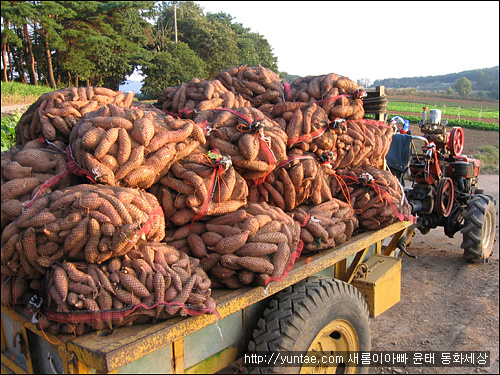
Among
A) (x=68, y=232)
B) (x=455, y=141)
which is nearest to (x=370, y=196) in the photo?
(x=68, y=232)

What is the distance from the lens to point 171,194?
288cm

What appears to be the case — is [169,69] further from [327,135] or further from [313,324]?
[313,324]

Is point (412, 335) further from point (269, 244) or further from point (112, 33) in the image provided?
point (112, 33)

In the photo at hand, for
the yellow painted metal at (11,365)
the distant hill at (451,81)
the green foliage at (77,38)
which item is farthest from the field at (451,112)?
the distant hill at (451,81)

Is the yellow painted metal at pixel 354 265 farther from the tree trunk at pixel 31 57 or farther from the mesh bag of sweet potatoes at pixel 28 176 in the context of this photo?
the tree trunk at pixel 31 57

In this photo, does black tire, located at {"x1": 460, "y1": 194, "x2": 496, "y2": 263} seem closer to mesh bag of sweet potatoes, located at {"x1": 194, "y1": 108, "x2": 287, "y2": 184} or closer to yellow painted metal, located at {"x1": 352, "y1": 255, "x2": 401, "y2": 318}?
yellow painted metal, located at {"x1": 352, "y1": 255, "x2": 401, "y2": 318}

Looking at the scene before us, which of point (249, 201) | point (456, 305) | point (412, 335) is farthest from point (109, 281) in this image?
point (456, 305)

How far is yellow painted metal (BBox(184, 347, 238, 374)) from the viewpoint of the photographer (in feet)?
8.26

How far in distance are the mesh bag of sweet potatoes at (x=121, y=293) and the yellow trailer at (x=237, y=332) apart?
0.06 metres

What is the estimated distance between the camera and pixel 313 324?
2893mm

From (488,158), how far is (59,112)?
2096cm

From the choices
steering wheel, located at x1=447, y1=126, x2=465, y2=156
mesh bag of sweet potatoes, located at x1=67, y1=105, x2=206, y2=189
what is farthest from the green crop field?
mesh bag of sweet potatoes, located at x1=67, y1=105, x2=206, y2=189

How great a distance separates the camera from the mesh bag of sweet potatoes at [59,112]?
3.11 m

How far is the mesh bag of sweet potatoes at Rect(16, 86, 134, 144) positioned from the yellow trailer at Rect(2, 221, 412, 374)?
1340 millimetres
